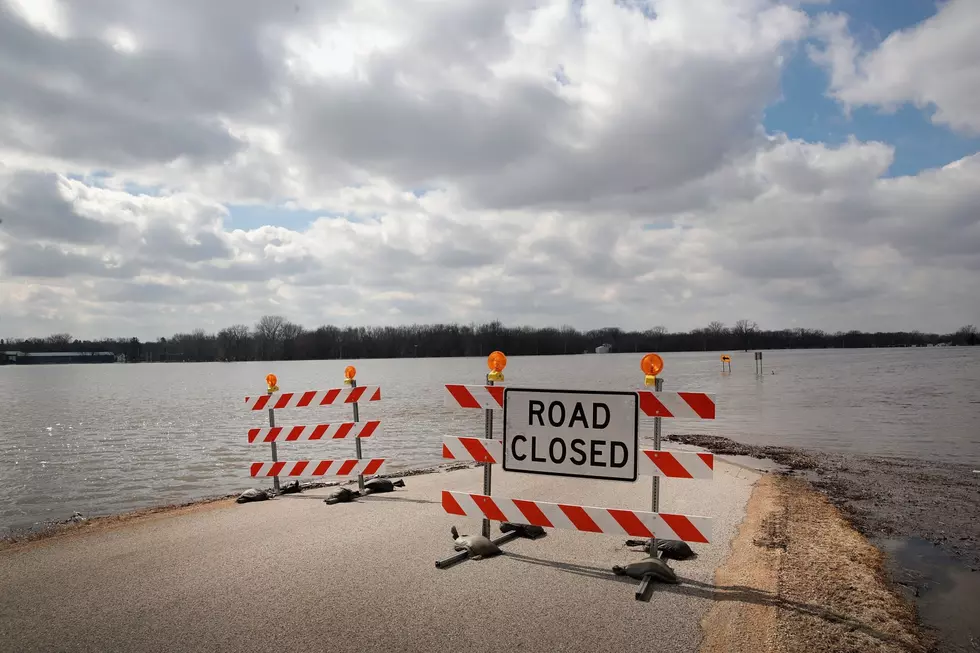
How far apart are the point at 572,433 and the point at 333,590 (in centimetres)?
247

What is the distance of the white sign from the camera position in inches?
228

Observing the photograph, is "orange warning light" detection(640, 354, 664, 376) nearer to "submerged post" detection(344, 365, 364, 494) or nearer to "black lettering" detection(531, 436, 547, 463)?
"black lettering" detection(531, 436, 547, 463)

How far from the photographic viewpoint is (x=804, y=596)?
518cm

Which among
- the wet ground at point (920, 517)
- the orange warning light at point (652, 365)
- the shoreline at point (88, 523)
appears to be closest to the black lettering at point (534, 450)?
the orange warning light at point (652, 365)

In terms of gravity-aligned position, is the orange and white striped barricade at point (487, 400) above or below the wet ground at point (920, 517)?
above

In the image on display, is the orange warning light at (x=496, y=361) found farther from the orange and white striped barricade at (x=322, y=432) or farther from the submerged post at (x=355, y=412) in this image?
the submerged post at (x=355, y=412)

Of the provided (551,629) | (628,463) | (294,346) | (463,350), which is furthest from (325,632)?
(294,346)

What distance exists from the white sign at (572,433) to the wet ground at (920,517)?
2708 millimetres

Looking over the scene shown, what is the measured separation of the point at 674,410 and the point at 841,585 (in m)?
2.02

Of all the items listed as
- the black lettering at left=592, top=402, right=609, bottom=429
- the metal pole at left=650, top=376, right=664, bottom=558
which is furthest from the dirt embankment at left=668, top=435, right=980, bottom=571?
the black lettering at left=592, top=402, right=609, bottom=429

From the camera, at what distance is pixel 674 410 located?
574cm

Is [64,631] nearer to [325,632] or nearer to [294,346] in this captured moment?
[325,632]

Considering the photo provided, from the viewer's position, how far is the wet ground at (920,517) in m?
5.50

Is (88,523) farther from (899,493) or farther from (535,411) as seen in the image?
(899,493)
